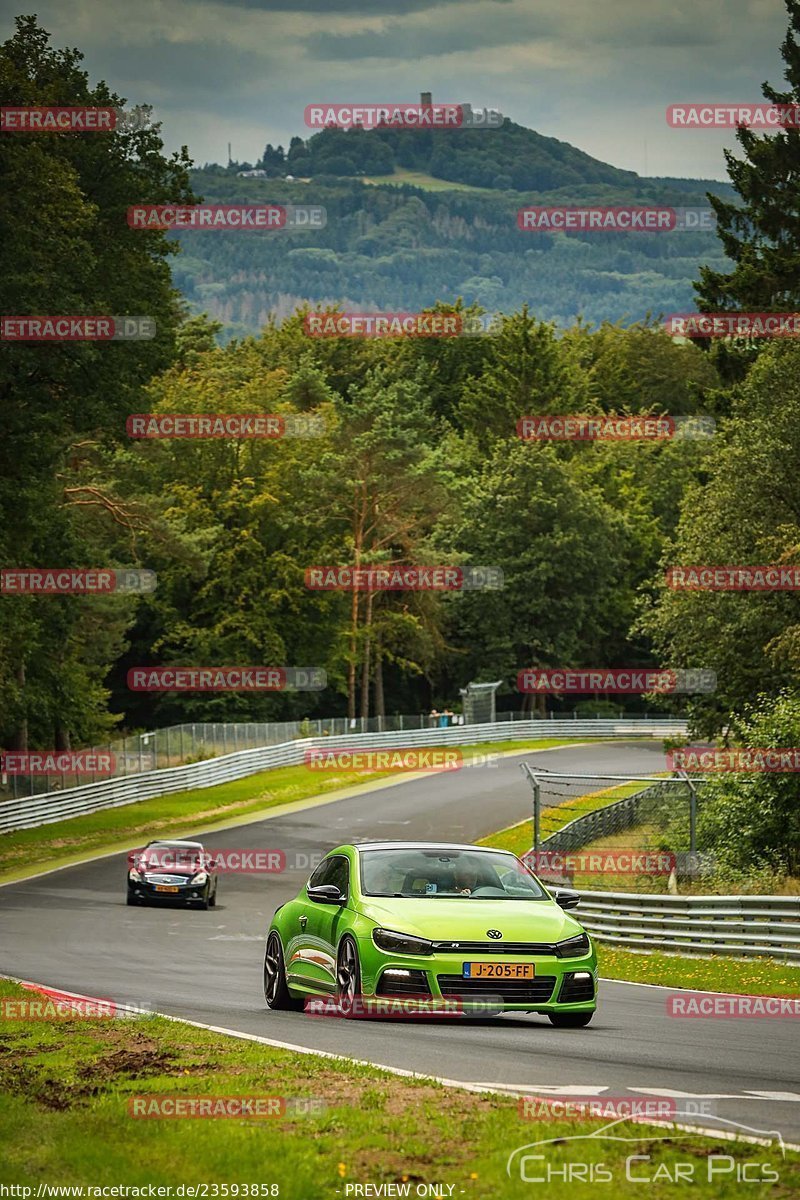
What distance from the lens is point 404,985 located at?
1345 centimetres

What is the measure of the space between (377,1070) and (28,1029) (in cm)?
411

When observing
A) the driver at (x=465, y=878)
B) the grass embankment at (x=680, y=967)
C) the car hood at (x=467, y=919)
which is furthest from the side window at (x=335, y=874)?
the grass embankment at (x=680, y=967)

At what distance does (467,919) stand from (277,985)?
2578mm

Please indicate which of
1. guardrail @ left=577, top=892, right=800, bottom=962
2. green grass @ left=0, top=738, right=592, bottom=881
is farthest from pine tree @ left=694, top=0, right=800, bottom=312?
guardrail @ left=577, top=892, right=800, bottom=962

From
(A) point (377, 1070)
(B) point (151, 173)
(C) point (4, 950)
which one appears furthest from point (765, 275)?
(A) point (377, 1070)

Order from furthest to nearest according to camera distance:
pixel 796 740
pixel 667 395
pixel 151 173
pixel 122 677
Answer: pixel 667 395 < pixel 122 677 < pixel 151 173 < pixel 796 740

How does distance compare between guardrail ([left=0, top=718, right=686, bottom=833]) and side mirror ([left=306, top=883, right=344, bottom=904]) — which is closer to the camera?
side mirror ([left=306, top=883, right=344, bottom=904])

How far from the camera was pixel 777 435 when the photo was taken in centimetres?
4506

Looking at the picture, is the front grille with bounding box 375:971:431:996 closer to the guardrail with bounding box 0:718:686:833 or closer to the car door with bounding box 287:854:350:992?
Result: the car door with bounding box 287:854:350:992

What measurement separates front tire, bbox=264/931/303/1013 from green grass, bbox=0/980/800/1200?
184 inches

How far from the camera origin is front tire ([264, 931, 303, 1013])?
15445 millimetres

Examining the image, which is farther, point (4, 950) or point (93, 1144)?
point (4, 950)

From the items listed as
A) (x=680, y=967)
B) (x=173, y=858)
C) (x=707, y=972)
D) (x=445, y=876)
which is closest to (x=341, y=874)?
(x=445, y=876)

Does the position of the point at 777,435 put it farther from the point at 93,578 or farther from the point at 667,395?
the point at 667,395
